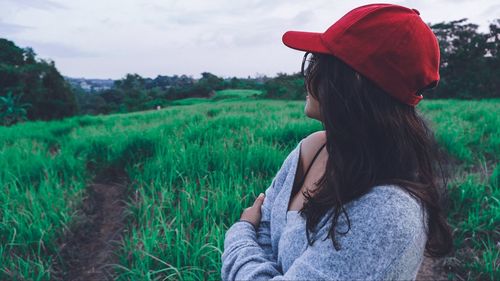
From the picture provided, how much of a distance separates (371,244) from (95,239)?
1862 mm

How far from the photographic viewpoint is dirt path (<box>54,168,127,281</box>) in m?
1.71

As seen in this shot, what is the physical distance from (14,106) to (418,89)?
114 ft

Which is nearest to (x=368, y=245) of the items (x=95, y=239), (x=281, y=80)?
(x=95, y=239)

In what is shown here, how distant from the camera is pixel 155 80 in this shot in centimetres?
6134

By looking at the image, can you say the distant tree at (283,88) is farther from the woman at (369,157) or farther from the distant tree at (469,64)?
the woman at (369,157)

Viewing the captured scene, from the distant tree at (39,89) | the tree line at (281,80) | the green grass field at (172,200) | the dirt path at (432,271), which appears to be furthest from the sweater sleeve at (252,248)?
the distant tree at (39,89)

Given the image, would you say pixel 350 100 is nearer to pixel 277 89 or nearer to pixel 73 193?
pixel 73 193

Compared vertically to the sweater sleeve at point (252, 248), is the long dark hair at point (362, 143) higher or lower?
higher

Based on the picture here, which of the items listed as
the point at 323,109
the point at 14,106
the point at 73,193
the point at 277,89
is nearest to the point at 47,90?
the point at 14,106

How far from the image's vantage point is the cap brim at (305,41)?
86cm

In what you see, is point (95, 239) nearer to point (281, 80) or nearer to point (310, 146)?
point (310, 146)

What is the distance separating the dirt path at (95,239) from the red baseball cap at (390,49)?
4.98 feet

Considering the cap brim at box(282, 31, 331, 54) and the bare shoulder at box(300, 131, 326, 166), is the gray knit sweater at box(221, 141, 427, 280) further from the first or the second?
the cap brim at box(282, 31, 331, 54)

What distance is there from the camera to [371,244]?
721 mm
